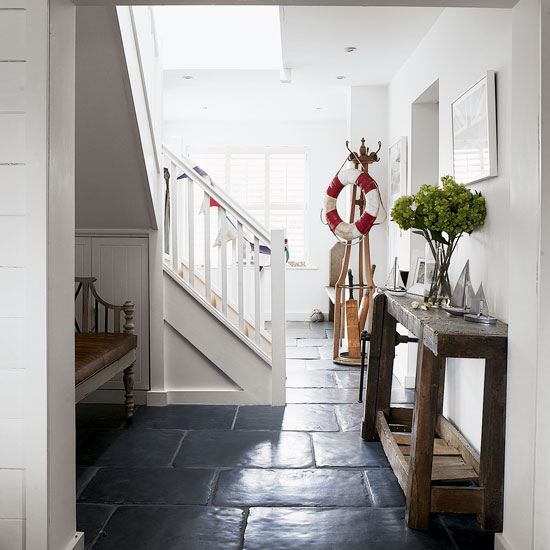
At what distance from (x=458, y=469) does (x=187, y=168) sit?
8.31 feet

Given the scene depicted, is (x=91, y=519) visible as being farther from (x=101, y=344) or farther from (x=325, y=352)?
(x=325, y=352)

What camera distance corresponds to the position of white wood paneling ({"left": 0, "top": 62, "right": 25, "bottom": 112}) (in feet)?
6.10

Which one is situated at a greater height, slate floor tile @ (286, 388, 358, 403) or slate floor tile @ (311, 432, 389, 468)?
slate floor tile @ (286, 388, 358, 403)

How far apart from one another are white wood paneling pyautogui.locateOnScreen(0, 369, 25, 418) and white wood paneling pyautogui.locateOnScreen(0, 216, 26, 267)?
34 cm

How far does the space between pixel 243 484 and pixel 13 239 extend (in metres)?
1.54

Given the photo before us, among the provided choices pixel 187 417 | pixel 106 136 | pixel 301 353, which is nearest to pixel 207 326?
pixel 187 417

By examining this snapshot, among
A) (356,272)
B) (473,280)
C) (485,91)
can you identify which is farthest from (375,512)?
(356,272)

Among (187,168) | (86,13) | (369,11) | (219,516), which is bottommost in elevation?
(219,516)

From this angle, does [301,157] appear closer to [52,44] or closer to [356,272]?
[356,272]

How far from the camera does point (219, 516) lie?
248 centimetres

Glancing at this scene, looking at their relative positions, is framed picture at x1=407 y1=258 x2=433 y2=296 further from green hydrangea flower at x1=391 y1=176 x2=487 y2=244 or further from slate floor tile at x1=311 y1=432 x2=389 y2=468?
slate floor tile at x1=311 y1=432 x2=389 y2=468

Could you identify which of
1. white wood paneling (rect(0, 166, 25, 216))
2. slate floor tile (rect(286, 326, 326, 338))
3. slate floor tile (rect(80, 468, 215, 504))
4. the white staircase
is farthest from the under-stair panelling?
slate floor tile (rect(286, 326, 326, 338))

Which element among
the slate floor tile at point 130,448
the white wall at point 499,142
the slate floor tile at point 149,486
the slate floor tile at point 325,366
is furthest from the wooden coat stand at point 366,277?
the slate floor tile at point 149,486

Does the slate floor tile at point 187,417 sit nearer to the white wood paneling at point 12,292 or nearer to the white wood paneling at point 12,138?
the white wood paneling at point 12,292
